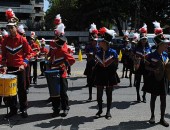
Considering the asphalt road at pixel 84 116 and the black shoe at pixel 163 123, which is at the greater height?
the black shoe at pixel 163 123

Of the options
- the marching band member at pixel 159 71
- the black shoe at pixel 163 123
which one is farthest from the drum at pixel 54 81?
the black shoe at pixel 163 123

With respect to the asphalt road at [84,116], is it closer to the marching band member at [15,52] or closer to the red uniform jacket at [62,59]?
the marching band member at [15,52]

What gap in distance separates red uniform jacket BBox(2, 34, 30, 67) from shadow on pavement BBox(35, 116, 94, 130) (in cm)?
139

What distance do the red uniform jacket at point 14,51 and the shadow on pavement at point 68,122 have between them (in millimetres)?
1395

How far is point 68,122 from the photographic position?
305 inches

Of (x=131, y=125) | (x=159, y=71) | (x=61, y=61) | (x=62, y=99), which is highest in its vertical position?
(x=61, y=61)

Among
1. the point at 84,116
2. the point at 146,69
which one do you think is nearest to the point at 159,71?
the point at 146,69

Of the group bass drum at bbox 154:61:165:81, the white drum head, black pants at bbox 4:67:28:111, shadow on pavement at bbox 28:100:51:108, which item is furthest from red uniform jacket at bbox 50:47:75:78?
bass drum at bbox 154:61:165:81

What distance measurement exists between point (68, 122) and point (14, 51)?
1915mm

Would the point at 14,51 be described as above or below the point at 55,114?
above

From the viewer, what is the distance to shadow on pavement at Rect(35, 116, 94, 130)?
292 inches

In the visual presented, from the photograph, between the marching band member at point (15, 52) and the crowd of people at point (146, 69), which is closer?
the crowd of people at point (146, 69)

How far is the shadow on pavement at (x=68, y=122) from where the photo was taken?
7414mm

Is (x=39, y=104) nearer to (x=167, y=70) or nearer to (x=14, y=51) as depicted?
(x=14, y=51)
